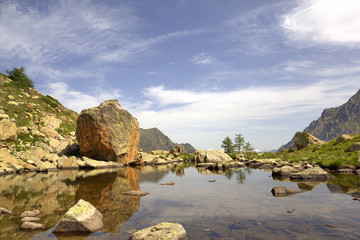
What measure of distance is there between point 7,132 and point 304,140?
245ft

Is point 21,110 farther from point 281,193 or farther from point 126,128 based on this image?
point 281,193

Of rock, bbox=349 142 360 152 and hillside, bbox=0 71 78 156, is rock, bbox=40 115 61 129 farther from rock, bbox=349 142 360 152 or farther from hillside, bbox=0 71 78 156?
rock, bbox=349 142 360 152

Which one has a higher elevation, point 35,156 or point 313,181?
point 35,156

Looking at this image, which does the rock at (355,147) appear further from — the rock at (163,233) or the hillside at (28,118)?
the hillside at (28,118)

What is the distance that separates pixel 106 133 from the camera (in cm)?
5012

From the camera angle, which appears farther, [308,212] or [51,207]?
[51,207]

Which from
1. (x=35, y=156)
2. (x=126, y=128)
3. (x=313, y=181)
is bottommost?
(x=313, y=181)

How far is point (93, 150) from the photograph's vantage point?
5231cm

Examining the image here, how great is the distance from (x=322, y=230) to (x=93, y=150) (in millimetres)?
50847

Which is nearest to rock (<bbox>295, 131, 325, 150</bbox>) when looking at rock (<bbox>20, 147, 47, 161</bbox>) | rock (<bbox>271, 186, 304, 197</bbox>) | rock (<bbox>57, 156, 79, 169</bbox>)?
rock (<bbox>271, 186, 304, 197</bbox>)

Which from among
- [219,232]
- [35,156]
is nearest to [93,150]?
[35,156]

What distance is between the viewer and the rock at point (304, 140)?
5744 cm

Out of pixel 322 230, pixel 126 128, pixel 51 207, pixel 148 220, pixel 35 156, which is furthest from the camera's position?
pixel 126 128

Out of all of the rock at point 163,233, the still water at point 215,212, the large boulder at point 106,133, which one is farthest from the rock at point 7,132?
the rock at point 163,233
